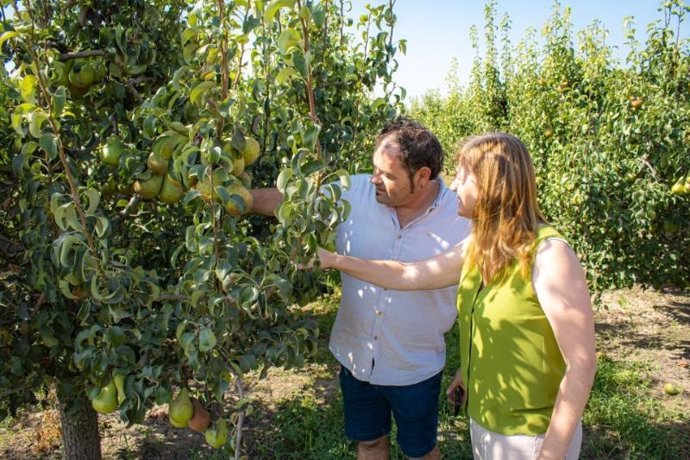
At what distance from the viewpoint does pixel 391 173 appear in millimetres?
1969

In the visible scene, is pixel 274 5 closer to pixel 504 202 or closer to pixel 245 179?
pixel 245 179

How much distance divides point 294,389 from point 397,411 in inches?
70.8

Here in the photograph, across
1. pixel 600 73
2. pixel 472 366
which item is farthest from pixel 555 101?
pixel 472 366

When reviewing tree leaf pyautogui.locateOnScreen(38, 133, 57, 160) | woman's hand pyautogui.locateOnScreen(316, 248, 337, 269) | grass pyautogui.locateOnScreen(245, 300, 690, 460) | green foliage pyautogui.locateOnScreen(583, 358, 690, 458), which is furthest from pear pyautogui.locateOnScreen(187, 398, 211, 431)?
green foliage pyautogui.locateOnScreen(583, 358, 690, 458)

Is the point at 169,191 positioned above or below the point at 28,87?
below

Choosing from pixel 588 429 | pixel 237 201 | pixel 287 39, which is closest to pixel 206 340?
pixel 237 201

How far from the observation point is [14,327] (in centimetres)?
180

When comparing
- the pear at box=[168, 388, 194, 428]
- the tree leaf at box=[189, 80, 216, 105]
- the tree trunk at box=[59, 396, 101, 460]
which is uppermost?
the tree leaf at box=[189, 80, 216, 105]

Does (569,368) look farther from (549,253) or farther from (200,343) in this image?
(200,343)

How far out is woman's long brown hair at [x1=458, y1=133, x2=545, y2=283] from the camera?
1.55m

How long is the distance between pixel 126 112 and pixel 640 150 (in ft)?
11.1

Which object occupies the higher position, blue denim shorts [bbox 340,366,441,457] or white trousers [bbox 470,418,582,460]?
white trousers [bbox 470,418,582,460]

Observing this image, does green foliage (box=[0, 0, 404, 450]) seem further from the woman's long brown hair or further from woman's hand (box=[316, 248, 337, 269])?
the woman's long brown hair

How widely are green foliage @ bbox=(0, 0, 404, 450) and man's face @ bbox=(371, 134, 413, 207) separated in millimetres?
326
